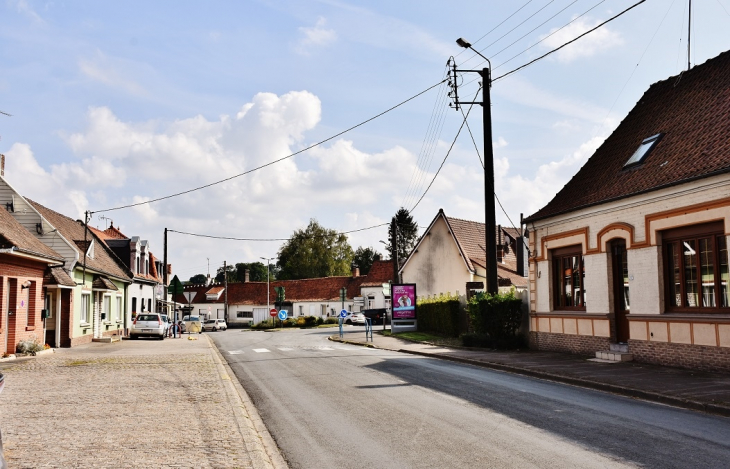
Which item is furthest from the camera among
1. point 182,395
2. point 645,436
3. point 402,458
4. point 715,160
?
point 715,160

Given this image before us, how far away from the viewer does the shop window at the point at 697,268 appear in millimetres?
14250

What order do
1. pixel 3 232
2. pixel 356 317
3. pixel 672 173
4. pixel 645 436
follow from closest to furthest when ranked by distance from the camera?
pixel 645 436 < pixel 672 173 < pixel 3 232 < pixel 356 317

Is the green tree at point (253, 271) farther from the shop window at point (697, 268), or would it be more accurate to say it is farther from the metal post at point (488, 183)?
the shop window at point (697, 268)

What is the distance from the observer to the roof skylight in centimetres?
1783

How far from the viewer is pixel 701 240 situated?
14.9 m

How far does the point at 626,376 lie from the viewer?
1366 centimetres

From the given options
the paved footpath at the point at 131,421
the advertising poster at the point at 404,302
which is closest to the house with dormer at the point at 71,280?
the paved footpath at the point at 131,421

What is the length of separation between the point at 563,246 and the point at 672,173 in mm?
5154

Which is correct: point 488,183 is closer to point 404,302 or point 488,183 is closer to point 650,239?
point 650,239

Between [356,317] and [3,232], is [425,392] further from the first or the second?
[356,317]

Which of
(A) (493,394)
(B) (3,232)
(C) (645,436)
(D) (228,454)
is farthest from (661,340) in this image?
(B) (3,232)

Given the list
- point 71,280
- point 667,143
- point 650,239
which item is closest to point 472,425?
point 650,239

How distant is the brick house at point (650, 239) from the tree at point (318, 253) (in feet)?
248

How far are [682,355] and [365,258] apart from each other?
102 meters
